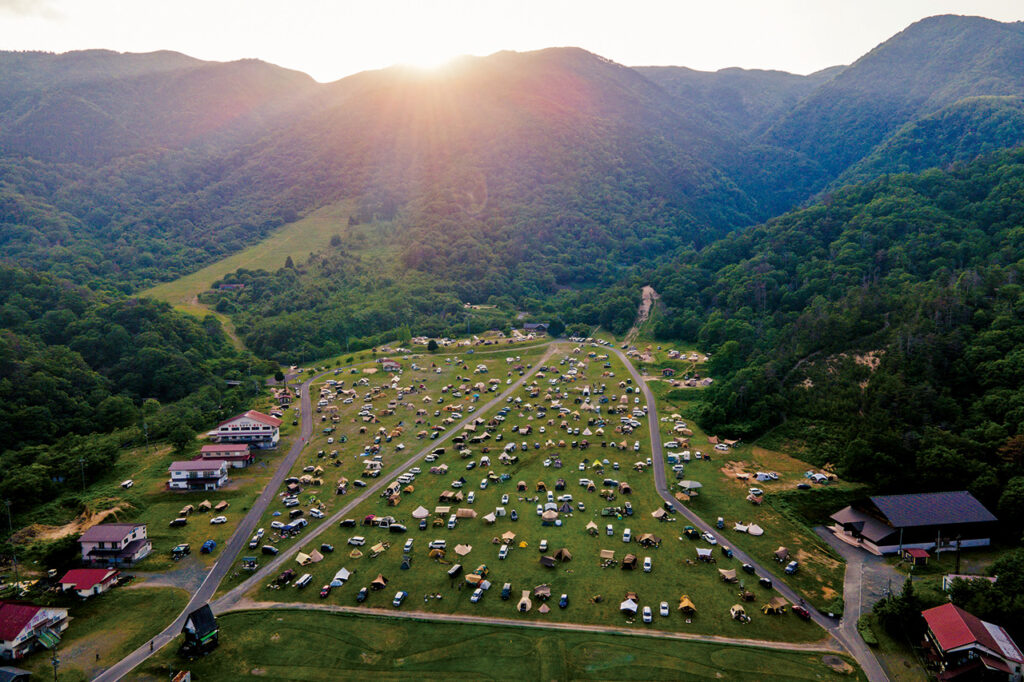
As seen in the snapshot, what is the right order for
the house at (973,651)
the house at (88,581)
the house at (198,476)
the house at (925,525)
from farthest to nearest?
the house at (198,476), the house at (925,525), the house at (88,581), the house at (973,651)

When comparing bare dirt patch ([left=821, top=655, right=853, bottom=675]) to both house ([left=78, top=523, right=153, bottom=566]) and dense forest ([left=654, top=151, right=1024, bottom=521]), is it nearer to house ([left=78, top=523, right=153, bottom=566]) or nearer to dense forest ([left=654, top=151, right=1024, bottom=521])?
dense forest ([left=654, top=151, right=1024, bottom=521])

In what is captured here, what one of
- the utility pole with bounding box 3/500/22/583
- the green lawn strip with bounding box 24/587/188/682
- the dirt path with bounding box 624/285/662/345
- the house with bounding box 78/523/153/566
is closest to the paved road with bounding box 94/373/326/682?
the green lawn strip with bounding box 24/587/188/682

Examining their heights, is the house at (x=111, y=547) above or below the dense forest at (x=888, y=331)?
A: below

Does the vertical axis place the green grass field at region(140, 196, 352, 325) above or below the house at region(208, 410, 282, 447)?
above

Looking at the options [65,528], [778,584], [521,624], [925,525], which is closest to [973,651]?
[778,584]

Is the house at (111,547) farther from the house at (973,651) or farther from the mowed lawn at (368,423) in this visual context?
the house at (973,651)

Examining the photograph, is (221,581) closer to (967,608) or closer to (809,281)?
(967,608)

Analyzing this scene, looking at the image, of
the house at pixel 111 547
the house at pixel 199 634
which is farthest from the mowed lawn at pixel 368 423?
the house at pixel 111 547
